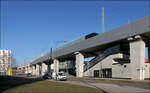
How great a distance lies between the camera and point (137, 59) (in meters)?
36.2

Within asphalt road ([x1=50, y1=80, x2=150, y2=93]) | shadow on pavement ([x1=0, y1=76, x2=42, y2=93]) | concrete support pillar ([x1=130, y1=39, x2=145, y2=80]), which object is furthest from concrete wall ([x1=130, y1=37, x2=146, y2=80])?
shadow on pavement ([x1=0, y1=76, x2=42, y2=93])

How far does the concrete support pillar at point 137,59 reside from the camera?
35456 mm

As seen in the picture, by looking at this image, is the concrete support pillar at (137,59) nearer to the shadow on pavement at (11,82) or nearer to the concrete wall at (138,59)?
the concrete wall at (138,59)

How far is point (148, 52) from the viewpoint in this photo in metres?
48.5

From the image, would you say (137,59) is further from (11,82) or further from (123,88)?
(11,82)

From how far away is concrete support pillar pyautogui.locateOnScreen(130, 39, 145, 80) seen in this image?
35456 millimetres

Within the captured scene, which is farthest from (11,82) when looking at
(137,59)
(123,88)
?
(137,59)

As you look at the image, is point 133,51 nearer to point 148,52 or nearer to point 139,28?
point 139,28

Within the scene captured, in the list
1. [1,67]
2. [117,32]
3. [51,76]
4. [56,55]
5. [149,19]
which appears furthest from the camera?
[1,67]

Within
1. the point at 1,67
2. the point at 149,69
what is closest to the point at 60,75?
the point at 149,69

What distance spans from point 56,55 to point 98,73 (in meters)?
25.1

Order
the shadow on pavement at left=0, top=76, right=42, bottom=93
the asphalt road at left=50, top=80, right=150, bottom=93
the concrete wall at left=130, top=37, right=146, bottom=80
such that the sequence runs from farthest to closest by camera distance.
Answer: the concrete wall at left=130, top=37, right=146, bottom=80
the shadow on pavement at left=0, top=76, right=42, bottom=93
the asphalt road at left=50, top=80, right=150, bottom=93

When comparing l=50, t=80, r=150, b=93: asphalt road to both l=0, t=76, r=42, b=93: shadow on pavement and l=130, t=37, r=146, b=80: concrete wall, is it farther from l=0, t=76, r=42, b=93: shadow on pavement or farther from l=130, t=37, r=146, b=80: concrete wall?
l=130, t=37, r=146, b=80: concrete wall

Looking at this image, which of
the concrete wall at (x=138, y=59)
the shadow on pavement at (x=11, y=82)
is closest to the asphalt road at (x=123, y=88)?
the shadow on pavement at (x=11, y=82)
